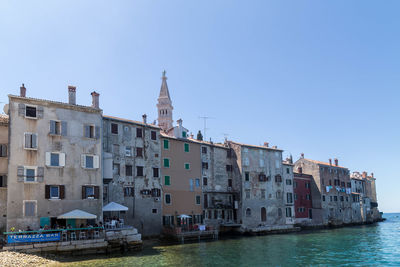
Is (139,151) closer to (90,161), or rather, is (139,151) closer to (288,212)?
(90,161)

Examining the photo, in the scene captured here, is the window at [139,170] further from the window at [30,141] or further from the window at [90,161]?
the window at [30,141]

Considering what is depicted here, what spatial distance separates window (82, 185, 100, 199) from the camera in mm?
35938

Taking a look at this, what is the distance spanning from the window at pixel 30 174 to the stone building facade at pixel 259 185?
32.2 metres

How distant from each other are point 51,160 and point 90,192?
4.66 metres

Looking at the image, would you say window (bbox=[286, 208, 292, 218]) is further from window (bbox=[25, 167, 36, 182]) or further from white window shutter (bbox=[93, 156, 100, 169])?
window (bbox=[25, 167, 36, 182])

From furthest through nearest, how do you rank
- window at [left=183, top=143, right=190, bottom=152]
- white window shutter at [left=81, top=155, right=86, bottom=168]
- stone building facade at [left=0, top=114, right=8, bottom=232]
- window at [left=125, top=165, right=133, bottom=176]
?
window at [left=183, top=143, right=190, bottom=152], window at [left=125, top=165, right=133, bottom=176], white window shutter at [left=81, top=155, right=86, bottom=168], stone building facade at [left=0, top=114, right=8, bottom=232]

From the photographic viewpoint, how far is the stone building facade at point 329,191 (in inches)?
2992

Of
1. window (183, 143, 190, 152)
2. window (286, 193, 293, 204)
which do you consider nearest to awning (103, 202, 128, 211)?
window (183, 143, 190, 152)

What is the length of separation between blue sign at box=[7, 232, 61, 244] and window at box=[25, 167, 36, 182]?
18.0 ft

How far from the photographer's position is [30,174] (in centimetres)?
3350

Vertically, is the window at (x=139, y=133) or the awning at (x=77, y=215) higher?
the window at (x=139, y=133)

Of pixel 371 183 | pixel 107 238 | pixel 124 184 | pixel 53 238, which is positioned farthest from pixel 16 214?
pixel 371 183

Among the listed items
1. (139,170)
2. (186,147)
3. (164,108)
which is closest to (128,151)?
(139,170)

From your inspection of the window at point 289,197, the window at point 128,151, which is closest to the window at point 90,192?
the window at point 128,151
